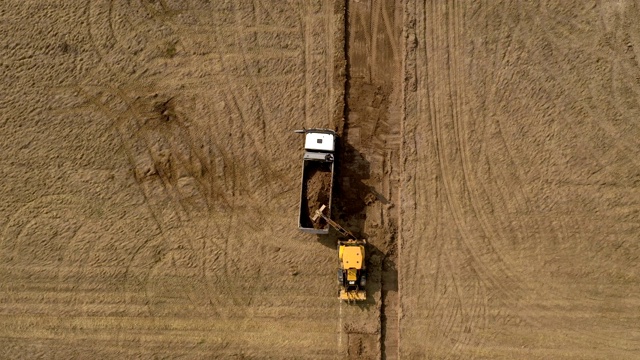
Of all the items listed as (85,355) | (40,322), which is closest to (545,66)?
(85,355)

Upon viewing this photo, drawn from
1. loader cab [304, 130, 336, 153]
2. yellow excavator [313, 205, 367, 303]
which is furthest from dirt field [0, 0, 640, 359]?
loader cab [304, 130, 336, 153]

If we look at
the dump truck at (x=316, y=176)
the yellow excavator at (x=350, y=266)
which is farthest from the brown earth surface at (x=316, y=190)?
the yellow excavator at (x=350, y=266)

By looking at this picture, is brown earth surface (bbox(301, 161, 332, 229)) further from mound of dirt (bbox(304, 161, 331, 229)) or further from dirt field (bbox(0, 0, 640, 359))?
dirt field (bbox(0, 0, 640, 359))

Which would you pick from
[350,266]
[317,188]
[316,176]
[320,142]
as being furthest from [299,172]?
[350,266]

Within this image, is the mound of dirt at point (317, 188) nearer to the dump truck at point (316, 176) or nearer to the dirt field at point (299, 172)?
the dump truck at point (316, 176)

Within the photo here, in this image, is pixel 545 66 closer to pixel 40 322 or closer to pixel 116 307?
pixel 116 307

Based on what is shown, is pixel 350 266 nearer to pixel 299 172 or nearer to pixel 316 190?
pixel 316 190
